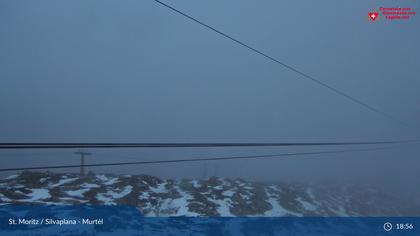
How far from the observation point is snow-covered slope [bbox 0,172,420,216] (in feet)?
201

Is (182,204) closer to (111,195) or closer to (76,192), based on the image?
(111,195)

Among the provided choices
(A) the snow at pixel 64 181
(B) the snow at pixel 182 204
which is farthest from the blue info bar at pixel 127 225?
(A) the snow at pixel 64 181

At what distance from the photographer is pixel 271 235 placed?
62.9 meters

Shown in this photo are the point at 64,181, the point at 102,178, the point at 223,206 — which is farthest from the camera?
the point at 102,178

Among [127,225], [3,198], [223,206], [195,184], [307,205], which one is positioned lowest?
[307,205]

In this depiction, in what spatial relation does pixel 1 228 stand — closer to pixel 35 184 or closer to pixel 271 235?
pixel 35 184

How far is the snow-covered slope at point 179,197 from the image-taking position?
61.3 m

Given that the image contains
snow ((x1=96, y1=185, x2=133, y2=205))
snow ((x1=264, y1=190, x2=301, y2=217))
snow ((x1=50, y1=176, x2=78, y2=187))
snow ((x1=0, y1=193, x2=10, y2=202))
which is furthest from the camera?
snow ((x1=50, y1=176, x2=78, y2=187))

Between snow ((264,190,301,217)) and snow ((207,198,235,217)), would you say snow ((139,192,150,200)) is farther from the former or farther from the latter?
snow ((264,190,301,217))

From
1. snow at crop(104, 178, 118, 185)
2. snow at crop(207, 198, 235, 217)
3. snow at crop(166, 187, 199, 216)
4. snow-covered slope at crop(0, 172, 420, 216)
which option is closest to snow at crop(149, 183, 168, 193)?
snow-covered slope at crop(0, 172, 420, 216)

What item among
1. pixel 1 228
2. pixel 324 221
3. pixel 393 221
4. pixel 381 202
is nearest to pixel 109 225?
pixel 1 228

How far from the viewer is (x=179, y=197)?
70.1 m

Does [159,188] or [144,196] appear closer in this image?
[144,196]

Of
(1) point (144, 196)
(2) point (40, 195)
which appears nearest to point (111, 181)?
(1) point (144, 196)
